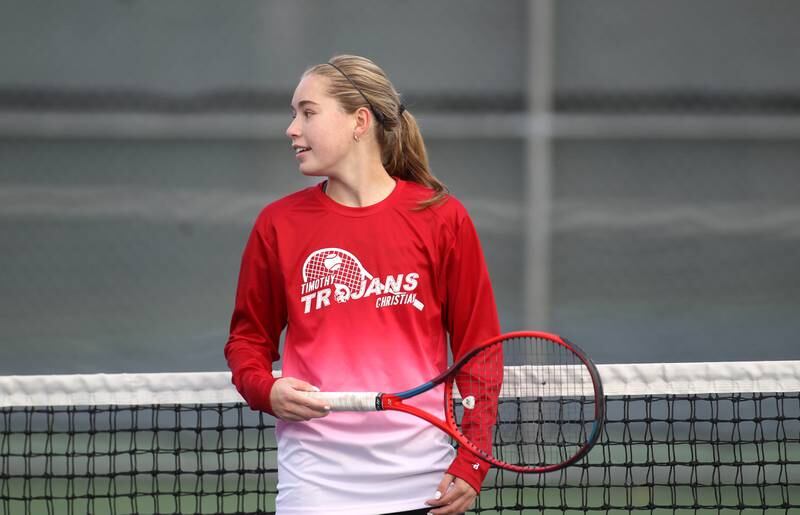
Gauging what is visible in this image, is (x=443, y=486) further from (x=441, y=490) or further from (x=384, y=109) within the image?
(x=384, y=109)

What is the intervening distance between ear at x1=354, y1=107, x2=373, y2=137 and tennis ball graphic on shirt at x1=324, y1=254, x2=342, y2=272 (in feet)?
0.66

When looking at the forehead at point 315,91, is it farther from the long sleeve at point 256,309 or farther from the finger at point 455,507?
the finger at point 455,507

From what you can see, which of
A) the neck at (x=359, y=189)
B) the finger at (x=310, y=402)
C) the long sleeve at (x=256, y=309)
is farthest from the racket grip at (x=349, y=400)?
the neck at (x=359, y=189)

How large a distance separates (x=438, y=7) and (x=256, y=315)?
12.9ft

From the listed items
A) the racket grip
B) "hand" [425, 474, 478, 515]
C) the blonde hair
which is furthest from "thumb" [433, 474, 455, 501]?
the blonde hair

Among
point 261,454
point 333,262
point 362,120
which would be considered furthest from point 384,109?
point 261,454

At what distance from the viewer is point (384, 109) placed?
175cm

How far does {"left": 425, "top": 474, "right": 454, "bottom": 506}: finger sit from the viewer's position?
1.63 m

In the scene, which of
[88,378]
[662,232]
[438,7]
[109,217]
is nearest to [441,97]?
[438,7]

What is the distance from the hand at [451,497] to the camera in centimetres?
163

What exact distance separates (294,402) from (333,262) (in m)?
0.22

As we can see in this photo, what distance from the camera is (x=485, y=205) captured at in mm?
5402

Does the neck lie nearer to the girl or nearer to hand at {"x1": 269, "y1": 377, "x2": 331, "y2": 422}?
the girl

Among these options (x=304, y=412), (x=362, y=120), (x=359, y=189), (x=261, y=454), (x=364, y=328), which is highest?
(x=362, y=120)
